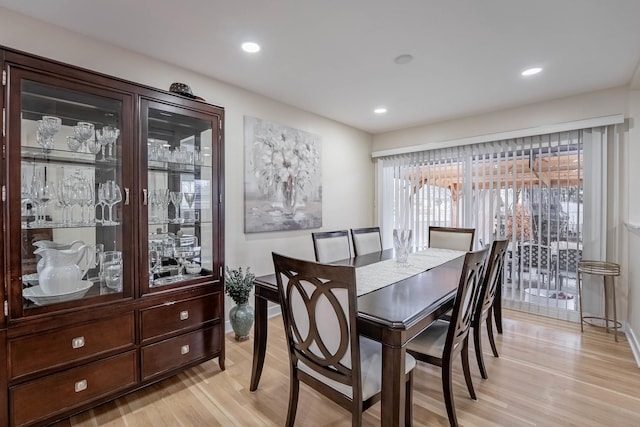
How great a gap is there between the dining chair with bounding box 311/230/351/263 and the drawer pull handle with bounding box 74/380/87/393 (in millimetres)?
1738

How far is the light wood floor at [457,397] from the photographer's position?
1767 mm

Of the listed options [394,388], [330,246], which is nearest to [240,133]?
[330,246]

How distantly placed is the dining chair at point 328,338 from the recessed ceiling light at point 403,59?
1947 mm

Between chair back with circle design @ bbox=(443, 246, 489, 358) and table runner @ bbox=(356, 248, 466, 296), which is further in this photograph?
table runner @ bbox=(356, 248, 466, 296)

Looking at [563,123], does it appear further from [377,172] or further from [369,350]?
[369,350]

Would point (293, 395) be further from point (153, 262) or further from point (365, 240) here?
point (365, 240)

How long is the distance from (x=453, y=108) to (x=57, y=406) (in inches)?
172

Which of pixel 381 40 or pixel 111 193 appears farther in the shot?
pixel 381 40

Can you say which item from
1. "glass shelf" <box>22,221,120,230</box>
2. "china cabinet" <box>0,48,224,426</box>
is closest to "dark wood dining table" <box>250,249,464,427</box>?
"china cabinet" <box>0,48,224,426</box>

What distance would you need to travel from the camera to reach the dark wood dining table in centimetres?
126

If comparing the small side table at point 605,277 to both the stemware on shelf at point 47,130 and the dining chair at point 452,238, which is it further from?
the stemware on shelf at point 47,130

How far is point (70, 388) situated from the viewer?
5.49ft

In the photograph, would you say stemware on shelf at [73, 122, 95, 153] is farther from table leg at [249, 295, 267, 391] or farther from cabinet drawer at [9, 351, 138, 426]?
table leg at [249, 295, 267, 391]

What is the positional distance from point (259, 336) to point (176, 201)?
1.16m
